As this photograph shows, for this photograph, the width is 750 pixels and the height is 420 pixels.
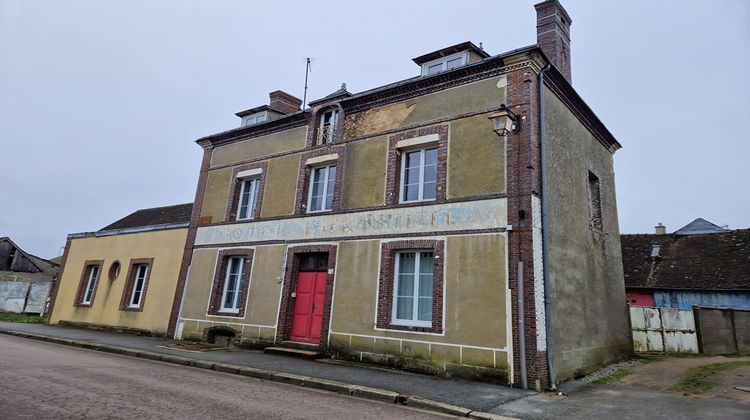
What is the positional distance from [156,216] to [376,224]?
50.0 ft

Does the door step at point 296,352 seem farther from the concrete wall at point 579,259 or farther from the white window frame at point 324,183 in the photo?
the concrete wall at point 579,259

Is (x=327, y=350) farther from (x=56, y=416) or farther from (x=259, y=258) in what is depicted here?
(x=56, y=416)

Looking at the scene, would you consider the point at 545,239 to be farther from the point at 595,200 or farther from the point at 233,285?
the point at 233,285

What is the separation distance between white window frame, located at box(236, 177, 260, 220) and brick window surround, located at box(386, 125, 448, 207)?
5.41 meters

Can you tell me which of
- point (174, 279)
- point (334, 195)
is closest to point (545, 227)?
point (334, 195)

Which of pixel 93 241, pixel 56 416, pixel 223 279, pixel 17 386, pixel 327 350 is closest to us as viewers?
pixel 56 416

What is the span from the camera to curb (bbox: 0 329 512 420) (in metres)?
6.74

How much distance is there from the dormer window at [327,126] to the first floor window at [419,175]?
2.85 meters

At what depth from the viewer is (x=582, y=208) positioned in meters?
11.8

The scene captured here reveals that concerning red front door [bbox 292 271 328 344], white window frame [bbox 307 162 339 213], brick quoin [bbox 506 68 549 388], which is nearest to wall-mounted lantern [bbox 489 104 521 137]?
brick quoin [bbox 506 68 549 388]

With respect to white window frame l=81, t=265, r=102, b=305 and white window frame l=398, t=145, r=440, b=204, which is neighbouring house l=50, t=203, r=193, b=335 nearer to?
white window frame l=81, t=265, r=102, b=305

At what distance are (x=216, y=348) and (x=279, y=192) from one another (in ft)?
16.3

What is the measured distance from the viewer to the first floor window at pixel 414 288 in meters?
10.5

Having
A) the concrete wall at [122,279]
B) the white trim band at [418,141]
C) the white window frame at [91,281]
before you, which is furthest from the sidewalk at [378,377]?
the white window frame at [91,281]
